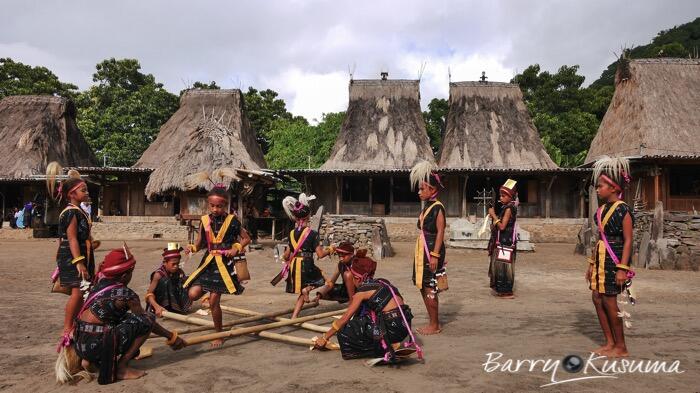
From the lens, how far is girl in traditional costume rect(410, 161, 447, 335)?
505 centimetres

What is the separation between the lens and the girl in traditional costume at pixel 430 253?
5051mm

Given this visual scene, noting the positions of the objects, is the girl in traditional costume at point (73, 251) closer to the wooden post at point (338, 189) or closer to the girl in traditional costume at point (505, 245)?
the girl in traditional costume at point (505, 245)

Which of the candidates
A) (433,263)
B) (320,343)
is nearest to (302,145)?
(433,263)

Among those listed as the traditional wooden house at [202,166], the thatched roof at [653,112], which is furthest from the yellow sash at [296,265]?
the thatched roof at [653,112]

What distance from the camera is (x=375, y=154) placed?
22.8m

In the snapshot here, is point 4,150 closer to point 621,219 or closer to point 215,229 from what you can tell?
point 215,229

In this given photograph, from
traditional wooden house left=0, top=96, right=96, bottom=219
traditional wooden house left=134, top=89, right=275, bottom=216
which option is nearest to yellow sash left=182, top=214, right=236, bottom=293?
traditional wooden house left=134, top=89, right=275, bottom=216

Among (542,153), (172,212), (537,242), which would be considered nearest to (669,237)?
(537,242)

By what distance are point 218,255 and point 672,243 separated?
1088 cm

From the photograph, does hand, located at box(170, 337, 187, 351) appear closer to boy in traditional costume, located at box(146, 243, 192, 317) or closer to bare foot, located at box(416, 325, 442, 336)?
boy in traditional costume, located at box(146, 243, 192, 317)

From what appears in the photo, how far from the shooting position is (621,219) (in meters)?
4.23

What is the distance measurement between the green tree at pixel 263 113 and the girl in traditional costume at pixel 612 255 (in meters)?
28.1

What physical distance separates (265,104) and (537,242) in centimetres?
2112

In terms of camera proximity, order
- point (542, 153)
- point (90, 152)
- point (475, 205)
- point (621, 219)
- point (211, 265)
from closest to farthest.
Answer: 1. point (621, 219)
2. point (211, 265)
3. point (475, 205)
4. point (542, 153)
5. point (90, 152)
